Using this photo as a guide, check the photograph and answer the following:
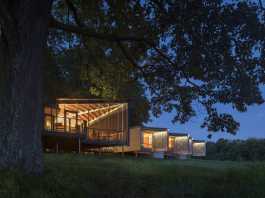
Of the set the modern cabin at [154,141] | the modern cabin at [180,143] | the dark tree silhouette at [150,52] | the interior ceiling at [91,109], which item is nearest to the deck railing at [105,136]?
the interior ceiling at [91,109]

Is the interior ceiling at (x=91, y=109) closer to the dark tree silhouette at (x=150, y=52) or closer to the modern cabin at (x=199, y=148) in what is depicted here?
the dark tree silhouette at (x=150, y=52)

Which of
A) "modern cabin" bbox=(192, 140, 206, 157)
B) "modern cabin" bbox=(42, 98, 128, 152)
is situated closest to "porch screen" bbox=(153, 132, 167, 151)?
"modern cabin" bbox=(192, 140, 206, 157)

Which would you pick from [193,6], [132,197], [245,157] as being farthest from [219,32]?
[245,157]

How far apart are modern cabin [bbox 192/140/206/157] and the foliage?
88 centimetres

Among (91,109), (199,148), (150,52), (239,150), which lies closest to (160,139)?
(239,150)

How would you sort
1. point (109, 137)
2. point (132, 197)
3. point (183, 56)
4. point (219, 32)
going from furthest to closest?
point (109, 137), point (183, 56), point (219, 32), point (132, 197)

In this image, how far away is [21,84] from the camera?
32.8ft

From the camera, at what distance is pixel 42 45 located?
10.7 metres

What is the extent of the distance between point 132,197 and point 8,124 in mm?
2927

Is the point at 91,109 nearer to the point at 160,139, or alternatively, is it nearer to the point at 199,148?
the point at 160,139

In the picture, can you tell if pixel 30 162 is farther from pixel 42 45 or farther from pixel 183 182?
pixel 183 182

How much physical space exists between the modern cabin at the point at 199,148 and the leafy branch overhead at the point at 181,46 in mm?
36674

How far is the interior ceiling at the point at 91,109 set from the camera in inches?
1176

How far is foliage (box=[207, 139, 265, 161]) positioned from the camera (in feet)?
145
